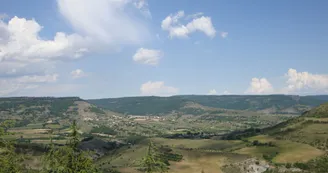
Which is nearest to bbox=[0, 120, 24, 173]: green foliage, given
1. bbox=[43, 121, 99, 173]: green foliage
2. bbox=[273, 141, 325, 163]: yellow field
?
bbox=[43, 121, 99, 173]: green foliage

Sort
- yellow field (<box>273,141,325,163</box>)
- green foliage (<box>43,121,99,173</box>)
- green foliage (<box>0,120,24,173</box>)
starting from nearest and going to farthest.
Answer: green foliage (<box>43,121,99,173</box>)
green foliage (<box>0,120,24,173</box>)
yellow field (<box>273,141,325,163</box>)

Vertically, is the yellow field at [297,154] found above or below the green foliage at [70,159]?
below

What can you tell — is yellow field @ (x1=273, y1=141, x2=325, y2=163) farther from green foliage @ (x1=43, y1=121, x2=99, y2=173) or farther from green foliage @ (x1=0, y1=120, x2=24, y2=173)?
green foliage @ (x1=0, y1=120, x2=24, y2=173)

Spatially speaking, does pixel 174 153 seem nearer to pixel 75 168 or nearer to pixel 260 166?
pixel 260 166

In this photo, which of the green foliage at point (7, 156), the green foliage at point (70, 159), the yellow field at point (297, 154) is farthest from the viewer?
the yellow field at point (297, 154)

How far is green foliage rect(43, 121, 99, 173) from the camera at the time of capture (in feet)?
98.6

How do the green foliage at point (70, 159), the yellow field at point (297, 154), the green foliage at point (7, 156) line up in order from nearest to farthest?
1. the green foliage at point (70, 159)
2. the green foliage at point (7, 156)
3. the yellow field at point (297, 154)

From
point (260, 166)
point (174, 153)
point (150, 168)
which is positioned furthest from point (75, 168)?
point (174, 153)

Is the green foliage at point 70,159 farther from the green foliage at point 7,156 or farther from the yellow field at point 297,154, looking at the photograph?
the yellow field at point 297,154

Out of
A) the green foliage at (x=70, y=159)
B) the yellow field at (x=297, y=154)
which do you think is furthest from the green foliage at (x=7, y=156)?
the yellow field at (x=297, y=154)

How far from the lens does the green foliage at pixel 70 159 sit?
30.0 meters

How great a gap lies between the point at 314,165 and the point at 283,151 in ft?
110

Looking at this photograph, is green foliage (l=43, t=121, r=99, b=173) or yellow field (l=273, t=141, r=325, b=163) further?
yellow field (l=273, t=141, r=325, b=163)

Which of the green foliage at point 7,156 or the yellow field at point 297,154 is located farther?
the yellow field at point 297,154
